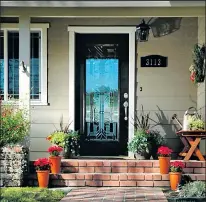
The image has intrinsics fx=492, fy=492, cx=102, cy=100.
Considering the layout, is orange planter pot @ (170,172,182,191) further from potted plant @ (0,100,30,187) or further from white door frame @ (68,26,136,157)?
potted plant @ (0,100,30,187)

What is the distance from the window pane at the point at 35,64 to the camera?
8586mm

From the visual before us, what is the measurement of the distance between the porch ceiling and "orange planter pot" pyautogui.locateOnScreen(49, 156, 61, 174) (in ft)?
6.95

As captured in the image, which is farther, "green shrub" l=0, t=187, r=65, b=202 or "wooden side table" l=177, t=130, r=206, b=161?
"wooden side table" l=177, t=130, r=206, b=161

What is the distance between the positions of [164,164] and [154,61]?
1977mm

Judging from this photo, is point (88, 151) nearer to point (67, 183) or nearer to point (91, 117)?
point (91, 117)

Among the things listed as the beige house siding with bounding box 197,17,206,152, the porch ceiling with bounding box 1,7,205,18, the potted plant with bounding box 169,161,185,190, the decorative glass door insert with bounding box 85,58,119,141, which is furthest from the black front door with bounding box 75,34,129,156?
the potted plant with bounding box 169,161,185,190

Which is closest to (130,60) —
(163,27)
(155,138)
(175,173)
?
(163,27)

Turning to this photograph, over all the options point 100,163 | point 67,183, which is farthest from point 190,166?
point 67,183

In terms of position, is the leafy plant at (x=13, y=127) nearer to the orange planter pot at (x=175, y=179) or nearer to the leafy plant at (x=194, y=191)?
the orange planter pot at (x=175, y=179)

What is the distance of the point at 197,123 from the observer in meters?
7.64

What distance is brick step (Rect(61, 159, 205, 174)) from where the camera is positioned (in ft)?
24.6

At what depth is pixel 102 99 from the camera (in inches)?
343

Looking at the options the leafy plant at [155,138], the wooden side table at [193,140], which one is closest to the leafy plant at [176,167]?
the wooden side table at [193,140]

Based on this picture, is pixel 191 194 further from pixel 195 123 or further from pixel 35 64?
pixel 35 64
